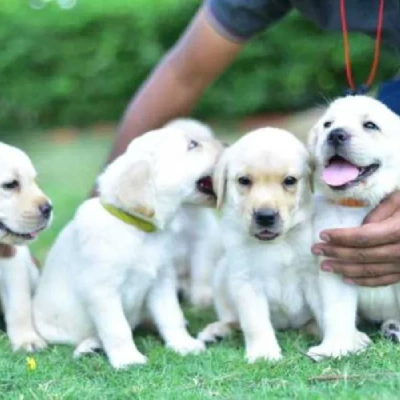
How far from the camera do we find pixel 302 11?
493cm

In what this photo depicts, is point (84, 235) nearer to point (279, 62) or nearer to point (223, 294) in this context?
point (223, 294)

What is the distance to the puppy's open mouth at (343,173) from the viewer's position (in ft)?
12.2

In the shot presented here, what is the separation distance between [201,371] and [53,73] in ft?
27.4

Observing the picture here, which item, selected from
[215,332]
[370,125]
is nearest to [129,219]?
[215,332]

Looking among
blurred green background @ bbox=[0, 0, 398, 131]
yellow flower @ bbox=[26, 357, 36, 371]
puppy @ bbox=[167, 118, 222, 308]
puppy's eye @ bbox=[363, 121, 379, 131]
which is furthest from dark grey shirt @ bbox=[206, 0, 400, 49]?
blurred green background @ bbox=[0, 0, 398, 131]

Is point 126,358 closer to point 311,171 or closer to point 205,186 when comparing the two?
point 205,186

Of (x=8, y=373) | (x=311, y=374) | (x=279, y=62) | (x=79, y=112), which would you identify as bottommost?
(x=79, y=112)

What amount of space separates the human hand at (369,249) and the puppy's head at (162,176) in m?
0.52

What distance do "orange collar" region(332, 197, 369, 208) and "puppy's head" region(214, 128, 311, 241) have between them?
0.11 metres

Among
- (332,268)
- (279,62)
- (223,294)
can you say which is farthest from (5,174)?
(279,62)

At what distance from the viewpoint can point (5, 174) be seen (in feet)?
13.5

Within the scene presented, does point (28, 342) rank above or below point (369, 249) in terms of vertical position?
below

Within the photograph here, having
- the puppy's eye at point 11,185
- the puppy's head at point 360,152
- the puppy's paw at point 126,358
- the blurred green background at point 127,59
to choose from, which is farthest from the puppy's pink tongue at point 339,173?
the blurred green background at point 127,59

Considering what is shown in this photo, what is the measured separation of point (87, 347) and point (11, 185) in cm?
66
